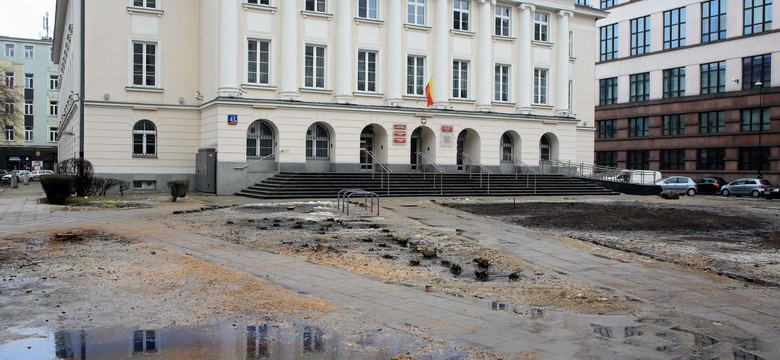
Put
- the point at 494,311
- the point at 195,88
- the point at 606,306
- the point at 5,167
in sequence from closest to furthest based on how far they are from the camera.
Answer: the point at 494,311 < the point at 606,306 < the point at 195,88 < the point at 5,167

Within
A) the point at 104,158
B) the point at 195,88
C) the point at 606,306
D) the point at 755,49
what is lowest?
the point at 606,306

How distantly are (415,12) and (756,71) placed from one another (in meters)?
32.9

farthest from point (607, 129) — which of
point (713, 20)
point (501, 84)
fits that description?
point (501, 84)

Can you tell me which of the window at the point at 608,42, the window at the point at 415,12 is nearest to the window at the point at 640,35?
the window at the point at 608,42

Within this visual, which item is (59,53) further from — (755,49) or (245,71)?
(755,49)

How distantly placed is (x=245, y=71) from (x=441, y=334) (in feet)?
101

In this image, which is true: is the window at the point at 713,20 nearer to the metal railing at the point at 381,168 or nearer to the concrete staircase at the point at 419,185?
the concrete staircase at the point at 419,185

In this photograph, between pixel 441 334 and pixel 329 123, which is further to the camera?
pixel 329 123

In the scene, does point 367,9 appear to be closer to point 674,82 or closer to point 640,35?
point 674,82

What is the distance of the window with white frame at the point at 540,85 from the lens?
45469mm

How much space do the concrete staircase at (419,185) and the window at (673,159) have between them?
24.2 meters

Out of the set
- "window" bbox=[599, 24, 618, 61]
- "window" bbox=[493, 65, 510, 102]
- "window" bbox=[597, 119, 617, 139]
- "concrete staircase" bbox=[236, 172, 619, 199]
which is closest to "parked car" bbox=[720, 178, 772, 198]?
"concrete staircase" bbox=[236, 172, 619, 199]

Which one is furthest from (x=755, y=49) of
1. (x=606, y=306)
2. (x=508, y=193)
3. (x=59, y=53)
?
(x=59, y=53)

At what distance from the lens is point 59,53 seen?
66188 millimetres
